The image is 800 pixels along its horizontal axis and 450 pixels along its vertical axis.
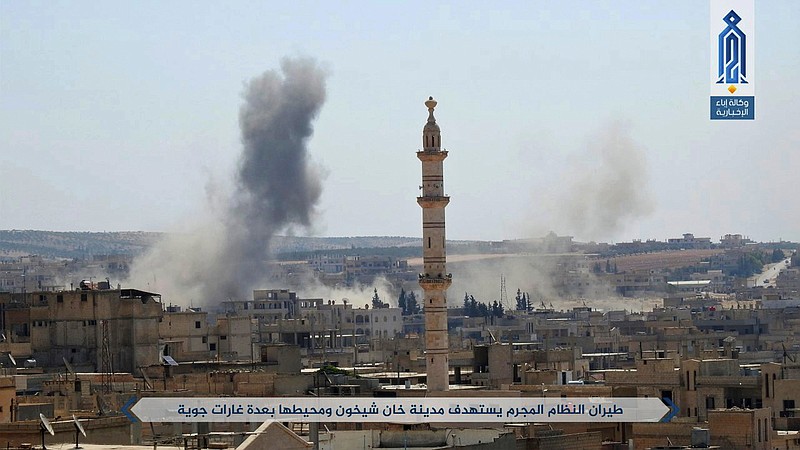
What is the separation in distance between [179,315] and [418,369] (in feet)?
28.0

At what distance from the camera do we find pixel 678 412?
50.9 meters

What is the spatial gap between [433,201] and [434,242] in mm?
976

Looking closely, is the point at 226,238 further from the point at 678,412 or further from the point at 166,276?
the point at 678,412

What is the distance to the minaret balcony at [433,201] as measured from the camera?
191ft

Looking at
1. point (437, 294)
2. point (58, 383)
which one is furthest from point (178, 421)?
point (437, 294)

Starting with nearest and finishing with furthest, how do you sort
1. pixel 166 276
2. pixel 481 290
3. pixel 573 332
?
pixel 573 332
pixel 166 276
pixel 481 290

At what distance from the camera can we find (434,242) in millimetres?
58500

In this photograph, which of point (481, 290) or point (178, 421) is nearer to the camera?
point (178, 421)

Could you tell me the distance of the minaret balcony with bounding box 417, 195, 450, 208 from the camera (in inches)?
2297
